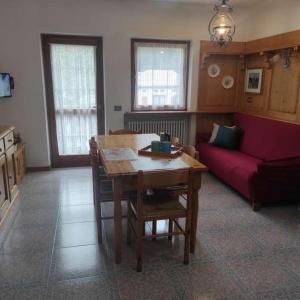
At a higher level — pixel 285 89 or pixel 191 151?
pixel 285 89

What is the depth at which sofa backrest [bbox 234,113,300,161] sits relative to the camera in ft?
11.6

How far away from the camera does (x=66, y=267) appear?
7.32 feet

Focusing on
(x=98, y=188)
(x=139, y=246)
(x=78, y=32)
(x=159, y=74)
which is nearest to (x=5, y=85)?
(x=78, y=32)

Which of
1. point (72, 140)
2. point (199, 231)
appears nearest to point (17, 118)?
point (72, 140)

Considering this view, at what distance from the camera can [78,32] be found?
426cm

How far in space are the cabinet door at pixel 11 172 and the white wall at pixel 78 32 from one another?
3.74ft

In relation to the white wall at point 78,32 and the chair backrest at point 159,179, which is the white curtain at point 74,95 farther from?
the chair backrest at point 159,179

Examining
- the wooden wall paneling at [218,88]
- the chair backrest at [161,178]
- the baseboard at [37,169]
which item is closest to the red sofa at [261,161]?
the wooden wall paneling at [218,88]

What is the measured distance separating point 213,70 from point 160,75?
92 cm

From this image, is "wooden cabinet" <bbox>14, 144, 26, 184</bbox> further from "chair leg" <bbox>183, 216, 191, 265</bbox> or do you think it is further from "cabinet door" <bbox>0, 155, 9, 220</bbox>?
"chair leg" <bbox>183, 216, 191, 265</bbox>

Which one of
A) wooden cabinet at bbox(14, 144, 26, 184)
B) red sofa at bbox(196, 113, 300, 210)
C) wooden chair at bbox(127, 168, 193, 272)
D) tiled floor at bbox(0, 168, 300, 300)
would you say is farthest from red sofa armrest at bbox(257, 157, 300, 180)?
wooden cabinet at bbox(14, 144, 26, 184)

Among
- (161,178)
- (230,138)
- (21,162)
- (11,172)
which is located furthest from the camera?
(230,138)

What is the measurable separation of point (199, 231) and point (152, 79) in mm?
2816

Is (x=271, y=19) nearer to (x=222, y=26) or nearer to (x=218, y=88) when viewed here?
(x=218, y=88)
